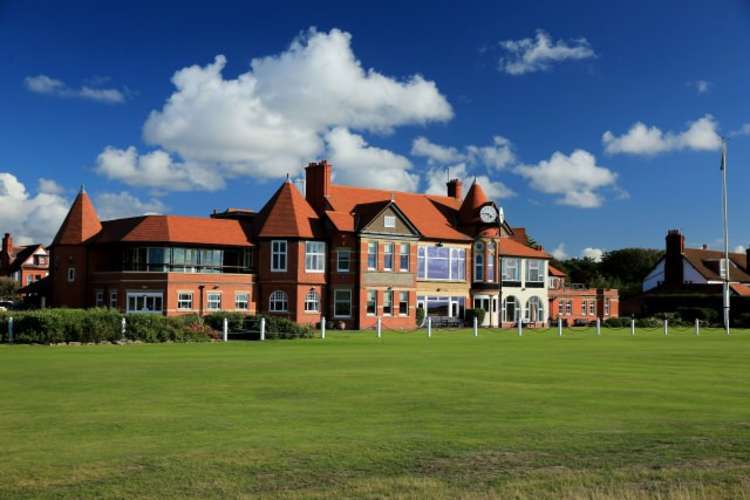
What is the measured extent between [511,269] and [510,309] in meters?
3.22

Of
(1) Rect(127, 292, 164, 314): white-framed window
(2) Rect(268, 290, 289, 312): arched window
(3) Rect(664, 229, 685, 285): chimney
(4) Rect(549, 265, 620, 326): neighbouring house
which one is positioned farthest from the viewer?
(3) Rect(664, 229, 685, 285): chimney

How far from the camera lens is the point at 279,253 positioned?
54.8 meters

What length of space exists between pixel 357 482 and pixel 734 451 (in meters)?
4.89

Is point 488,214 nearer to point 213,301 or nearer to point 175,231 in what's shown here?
point 213,301

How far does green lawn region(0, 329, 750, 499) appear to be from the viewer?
9.00 m

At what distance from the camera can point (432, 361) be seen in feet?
82.3

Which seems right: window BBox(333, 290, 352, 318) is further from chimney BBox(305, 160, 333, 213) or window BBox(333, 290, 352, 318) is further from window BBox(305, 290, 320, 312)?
chimney BBox(305, 160, 333, 213)

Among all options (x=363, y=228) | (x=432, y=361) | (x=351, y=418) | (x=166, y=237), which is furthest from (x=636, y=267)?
(x=351, y=418)

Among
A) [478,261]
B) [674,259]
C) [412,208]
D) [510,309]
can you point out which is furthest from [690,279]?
[412,208]

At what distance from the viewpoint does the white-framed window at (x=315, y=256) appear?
5522 cm

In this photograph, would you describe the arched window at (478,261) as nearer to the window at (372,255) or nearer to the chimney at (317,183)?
the window at (372,255)

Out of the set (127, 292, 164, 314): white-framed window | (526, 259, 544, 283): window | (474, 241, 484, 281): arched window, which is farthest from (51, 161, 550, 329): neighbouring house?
(526, 259, 544, 283): window

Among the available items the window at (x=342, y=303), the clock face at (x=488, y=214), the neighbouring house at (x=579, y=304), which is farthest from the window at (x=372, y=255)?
the neighbouring house at (x=579, y=304)

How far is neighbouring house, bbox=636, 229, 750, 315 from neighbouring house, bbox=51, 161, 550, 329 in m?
23.8
